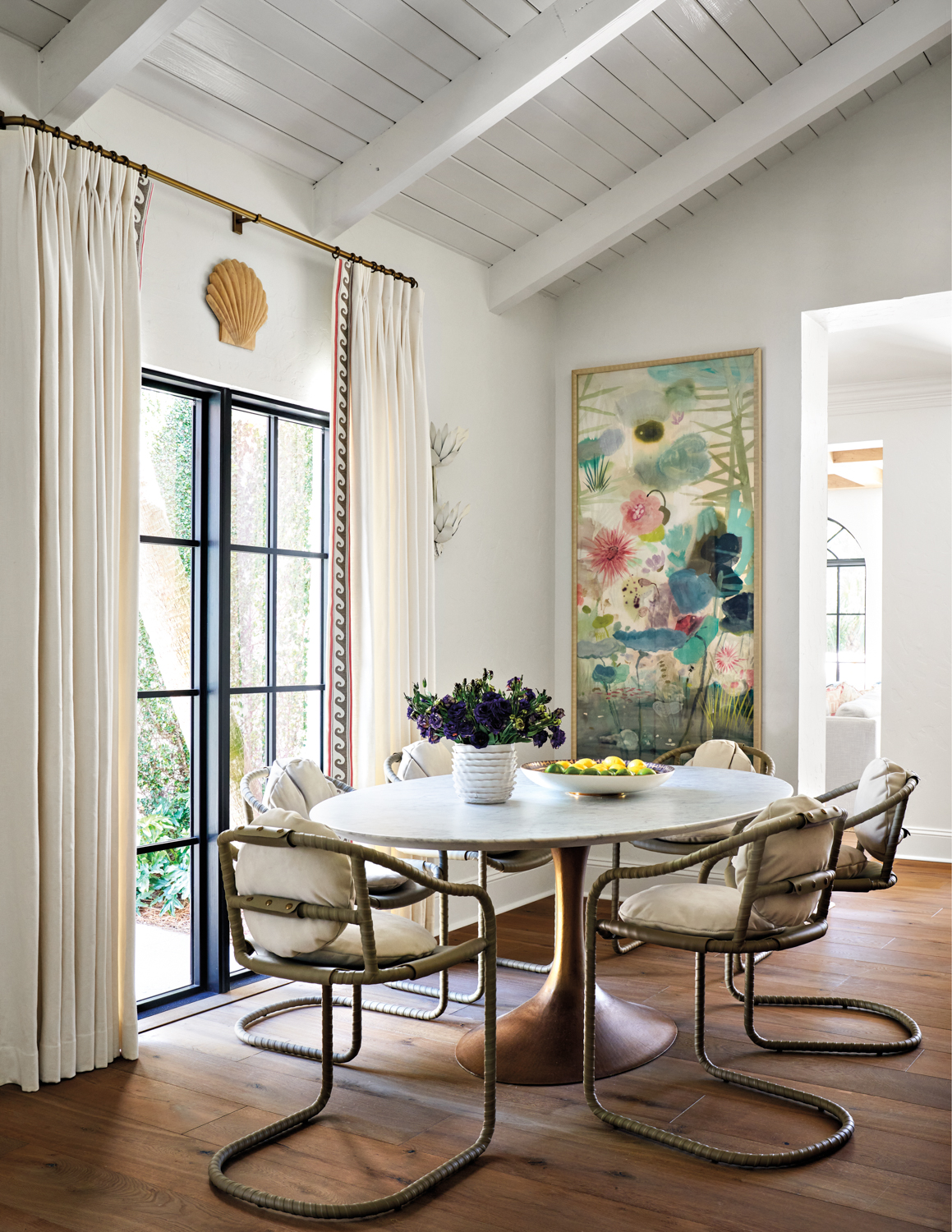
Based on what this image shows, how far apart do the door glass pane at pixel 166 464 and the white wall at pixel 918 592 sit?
14.6ft

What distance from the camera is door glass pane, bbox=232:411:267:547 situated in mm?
3725

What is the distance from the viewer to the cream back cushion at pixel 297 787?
3.16m

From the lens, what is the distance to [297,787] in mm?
3199

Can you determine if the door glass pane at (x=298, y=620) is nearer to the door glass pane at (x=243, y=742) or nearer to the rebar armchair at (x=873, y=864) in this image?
the door glass pane at (x=243, y=742)

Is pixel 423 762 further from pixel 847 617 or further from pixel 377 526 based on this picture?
pixel 847 617

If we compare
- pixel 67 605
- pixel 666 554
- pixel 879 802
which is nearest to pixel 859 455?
pixel 666 554

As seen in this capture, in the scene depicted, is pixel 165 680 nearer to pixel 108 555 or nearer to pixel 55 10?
pixel 108 555

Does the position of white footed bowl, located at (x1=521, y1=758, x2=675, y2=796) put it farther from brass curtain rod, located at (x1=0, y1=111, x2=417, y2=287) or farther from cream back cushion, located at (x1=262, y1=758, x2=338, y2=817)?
brass curtain rod, located at (x1=0, y1=111, x2=417, y2=287)

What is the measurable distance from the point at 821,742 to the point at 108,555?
3464 mm

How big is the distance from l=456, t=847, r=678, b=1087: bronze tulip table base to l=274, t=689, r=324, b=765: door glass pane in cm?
119

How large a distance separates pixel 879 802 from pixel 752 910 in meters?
0.93

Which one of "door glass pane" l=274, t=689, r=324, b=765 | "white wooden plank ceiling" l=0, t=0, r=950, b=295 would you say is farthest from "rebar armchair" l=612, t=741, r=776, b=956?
"white wooden plank ceiling" l=0, t=0, r=950, b=295

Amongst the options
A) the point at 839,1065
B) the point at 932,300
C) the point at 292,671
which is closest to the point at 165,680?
the point at 292,671

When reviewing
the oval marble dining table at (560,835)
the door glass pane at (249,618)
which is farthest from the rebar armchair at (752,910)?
the door glass pane at (249,618)
